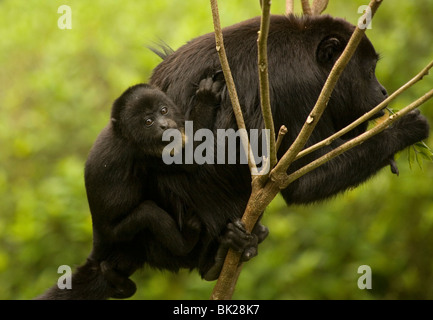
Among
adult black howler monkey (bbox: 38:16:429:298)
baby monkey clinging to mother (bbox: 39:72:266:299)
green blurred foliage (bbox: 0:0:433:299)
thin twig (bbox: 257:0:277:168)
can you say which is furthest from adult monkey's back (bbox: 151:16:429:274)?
green blurred foliage (bbox: 0:0:433:299)

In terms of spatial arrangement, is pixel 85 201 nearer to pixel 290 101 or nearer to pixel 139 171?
pixel 139 171

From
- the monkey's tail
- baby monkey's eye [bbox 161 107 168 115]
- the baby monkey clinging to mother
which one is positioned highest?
baby monkey's eye [bbox 161 107 168 115]

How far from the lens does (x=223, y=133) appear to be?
4586 millimetres

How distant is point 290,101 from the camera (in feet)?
15.5

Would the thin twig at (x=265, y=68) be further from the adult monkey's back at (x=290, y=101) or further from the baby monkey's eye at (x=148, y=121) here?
the baby monkey's eye at (x=148, y=121)

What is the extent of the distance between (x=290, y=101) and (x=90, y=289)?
2225 mm

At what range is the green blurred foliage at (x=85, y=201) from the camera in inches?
328

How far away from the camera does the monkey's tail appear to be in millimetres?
→ 5086

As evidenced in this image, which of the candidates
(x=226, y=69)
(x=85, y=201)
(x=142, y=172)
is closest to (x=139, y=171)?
(x=142, y=172)

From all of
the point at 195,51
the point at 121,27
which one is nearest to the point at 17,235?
the point at 121,27

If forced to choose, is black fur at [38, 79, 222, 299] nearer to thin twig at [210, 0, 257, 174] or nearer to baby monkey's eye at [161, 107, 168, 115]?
baby monkey's eye at [161, 107, 168, 115]

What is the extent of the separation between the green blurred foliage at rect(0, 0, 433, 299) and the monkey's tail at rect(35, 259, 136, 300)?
9.40 ft

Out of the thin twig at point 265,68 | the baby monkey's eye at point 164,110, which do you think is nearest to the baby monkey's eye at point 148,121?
the baby monkey's eye at point 164,110

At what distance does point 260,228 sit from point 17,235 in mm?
4242
